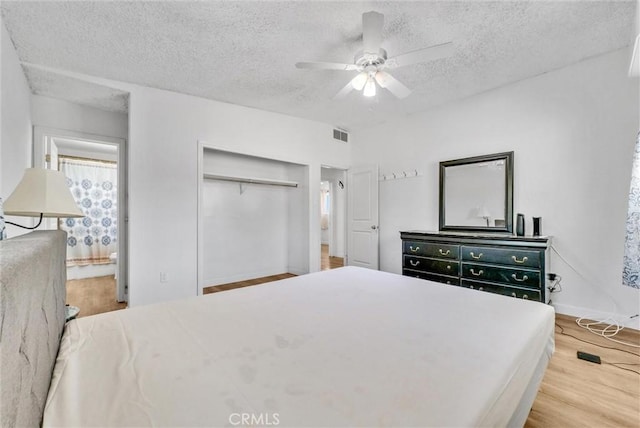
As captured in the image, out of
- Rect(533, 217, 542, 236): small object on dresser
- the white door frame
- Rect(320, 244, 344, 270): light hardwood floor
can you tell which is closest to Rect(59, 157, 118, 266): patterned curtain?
the white door frame

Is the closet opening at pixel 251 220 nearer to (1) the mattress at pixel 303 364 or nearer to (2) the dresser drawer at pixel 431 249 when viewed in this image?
(2) the dresser drawer at pixel 431 249

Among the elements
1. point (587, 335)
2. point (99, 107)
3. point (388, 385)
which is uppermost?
point (99, 107)

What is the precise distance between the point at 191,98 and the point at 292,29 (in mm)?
1908

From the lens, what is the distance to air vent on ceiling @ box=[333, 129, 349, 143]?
5105 millimetres

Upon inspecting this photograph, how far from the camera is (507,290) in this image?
9.39 ft

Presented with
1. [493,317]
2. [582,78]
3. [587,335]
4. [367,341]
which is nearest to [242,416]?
[367,341]

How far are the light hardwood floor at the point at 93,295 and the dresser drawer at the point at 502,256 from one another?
4201mm

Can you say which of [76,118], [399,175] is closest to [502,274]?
[399,175]

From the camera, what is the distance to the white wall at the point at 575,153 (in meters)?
2.72

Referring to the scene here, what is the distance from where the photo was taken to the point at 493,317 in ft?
4.30

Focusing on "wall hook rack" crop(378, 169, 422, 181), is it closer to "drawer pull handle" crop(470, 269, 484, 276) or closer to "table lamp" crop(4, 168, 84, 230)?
"drawer pull handle" crop(470, 269, 484, 276)

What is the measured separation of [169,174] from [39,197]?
1989 millimetres

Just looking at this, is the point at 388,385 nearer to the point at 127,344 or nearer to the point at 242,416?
the point at 242,416

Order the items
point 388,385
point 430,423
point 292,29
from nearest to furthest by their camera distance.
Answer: point 430,423 → point 388,385 → point 292,29
